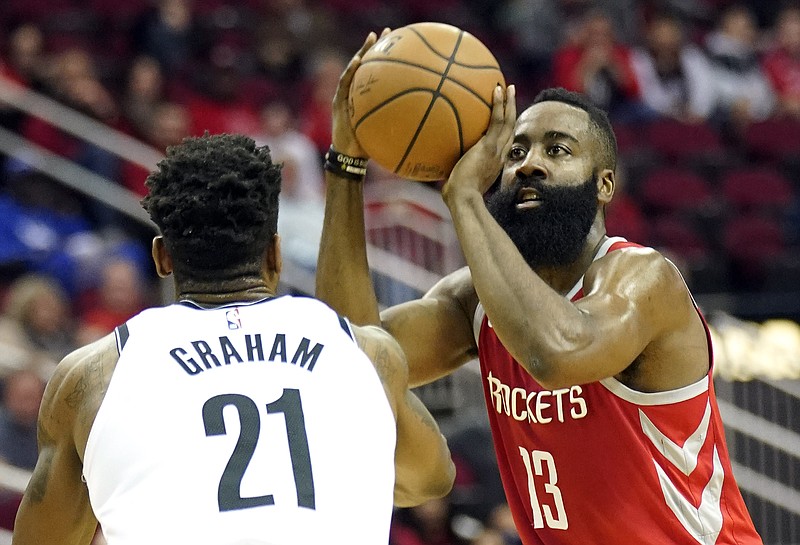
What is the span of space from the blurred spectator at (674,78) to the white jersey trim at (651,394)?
28.3 ft

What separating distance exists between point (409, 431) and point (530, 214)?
2.99 ft

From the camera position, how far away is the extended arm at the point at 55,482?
9.87 feet

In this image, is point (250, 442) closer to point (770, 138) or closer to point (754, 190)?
point (754, 190)

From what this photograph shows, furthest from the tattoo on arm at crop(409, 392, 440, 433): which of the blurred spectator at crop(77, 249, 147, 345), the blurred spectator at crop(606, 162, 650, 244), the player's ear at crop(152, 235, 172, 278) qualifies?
the blurred spectator at crop(606, 162, 650, 244)

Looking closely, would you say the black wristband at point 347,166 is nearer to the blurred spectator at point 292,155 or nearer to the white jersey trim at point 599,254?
the white jersey trim at point 599,254

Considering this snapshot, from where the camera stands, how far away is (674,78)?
12.3m

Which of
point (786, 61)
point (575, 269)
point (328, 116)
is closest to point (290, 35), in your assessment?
point (328, 116)

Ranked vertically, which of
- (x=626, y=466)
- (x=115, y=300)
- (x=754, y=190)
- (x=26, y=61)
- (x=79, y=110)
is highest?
(x=626, y=466)

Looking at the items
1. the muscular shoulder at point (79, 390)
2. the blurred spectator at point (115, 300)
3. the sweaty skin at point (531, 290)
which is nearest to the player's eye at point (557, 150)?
the sweaty skin at point (531, 290)

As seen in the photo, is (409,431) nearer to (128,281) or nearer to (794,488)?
(128,281)

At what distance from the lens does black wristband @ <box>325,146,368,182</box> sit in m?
4.20

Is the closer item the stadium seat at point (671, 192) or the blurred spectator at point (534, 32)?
the stadium seat at point (671, 192)

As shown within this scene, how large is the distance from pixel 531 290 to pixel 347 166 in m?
0.99

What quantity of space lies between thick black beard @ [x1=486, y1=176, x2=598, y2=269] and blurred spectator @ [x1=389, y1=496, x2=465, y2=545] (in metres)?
3.84
